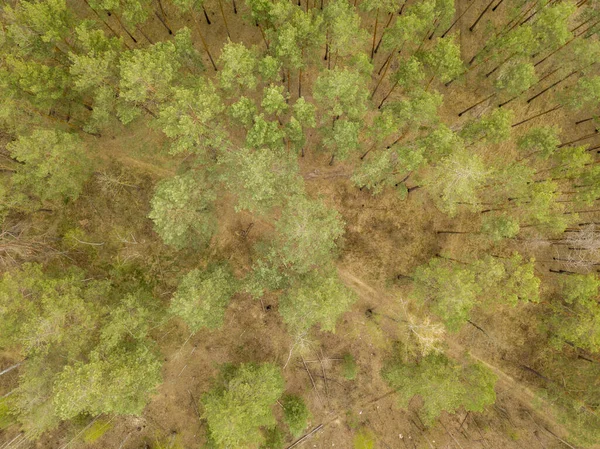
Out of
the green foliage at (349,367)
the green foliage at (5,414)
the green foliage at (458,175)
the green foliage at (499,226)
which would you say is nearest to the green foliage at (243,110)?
the green foliage at (458,175)

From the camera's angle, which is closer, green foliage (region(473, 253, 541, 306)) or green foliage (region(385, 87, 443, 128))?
green foliage (region(385, 87, 443, 128))

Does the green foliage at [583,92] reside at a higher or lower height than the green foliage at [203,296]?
higher

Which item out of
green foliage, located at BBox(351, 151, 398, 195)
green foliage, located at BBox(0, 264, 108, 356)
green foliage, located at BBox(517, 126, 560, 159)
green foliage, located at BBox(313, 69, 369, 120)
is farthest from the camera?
green foliage, located at BBox(517, 126, 560, 159)

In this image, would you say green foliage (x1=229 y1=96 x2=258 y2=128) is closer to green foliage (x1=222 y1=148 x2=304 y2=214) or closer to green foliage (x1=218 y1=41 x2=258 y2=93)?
green foliage (x1=218 y1=41 x2=258 y2=93)

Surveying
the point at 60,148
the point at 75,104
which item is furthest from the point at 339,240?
the point at 75,104

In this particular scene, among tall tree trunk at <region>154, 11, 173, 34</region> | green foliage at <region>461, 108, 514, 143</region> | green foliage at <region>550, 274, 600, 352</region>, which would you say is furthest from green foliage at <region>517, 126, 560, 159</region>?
tall tree trunk at <region>154, 11, 173, 34</region>

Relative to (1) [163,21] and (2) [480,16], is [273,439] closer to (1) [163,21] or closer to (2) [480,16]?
(1) [163,21]

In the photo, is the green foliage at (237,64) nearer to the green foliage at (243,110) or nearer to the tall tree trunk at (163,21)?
the green foliage at (243,110)
